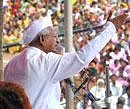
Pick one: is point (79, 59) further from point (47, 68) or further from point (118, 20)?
point (118, 20)

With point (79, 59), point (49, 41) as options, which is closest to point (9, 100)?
point (79, 59)

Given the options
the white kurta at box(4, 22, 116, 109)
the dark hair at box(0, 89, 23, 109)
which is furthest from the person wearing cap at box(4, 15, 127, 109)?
the dark hair at box(0, 89, 23, 109)

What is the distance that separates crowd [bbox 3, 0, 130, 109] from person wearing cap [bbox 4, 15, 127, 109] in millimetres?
6200

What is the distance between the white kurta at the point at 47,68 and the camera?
290 centimetres

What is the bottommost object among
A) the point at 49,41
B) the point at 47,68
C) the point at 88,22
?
the point at 88,22

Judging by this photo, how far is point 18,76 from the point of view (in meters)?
3.06

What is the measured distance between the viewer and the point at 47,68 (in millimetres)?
2939

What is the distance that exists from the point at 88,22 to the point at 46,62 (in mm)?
8036

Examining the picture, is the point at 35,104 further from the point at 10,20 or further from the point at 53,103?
the point at 10,20

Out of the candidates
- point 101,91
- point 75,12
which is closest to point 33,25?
point 101,91

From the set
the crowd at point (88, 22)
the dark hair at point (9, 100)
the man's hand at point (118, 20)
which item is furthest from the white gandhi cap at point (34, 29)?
the crowd at point (88, 22)

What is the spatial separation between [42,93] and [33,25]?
43 centimetres

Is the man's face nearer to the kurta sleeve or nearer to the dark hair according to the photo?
the kurta sleeve

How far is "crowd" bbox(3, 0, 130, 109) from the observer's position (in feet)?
35.1
